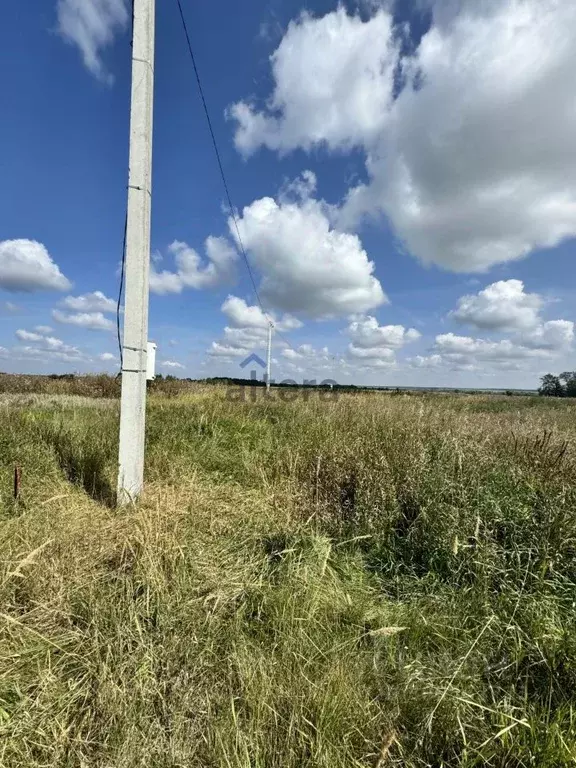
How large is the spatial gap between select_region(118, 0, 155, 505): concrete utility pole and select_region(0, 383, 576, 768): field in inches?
21.3

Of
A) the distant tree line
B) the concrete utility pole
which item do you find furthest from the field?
the distant tree line

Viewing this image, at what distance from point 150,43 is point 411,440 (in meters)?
4.65

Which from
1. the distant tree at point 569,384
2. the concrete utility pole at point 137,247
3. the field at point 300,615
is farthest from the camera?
the distant tree at point 569,384

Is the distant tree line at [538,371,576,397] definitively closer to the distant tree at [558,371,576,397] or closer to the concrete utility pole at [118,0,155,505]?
the distant tree at [558,371,576,397]

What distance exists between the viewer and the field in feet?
4.84

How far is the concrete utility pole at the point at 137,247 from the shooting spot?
347 centimetres

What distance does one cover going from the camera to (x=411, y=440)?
441cm

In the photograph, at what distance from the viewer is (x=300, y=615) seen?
214 centimetres

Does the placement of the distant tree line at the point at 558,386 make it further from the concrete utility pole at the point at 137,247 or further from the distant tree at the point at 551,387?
the concrete utility pole at the point at 137,247

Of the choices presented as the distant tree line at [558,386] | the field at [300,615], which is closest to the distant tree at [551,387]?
the distant tree line at [558,386]

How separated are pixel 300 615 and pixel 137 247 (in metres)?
3.19

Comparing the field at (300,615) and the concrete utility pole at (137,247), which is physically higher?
the concrete utility pole at (137,247)

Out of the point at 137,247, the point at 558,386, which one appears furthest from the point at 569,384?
the point at 137,247

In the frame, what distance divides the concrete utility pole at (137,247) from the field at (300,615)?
54 centimetres
